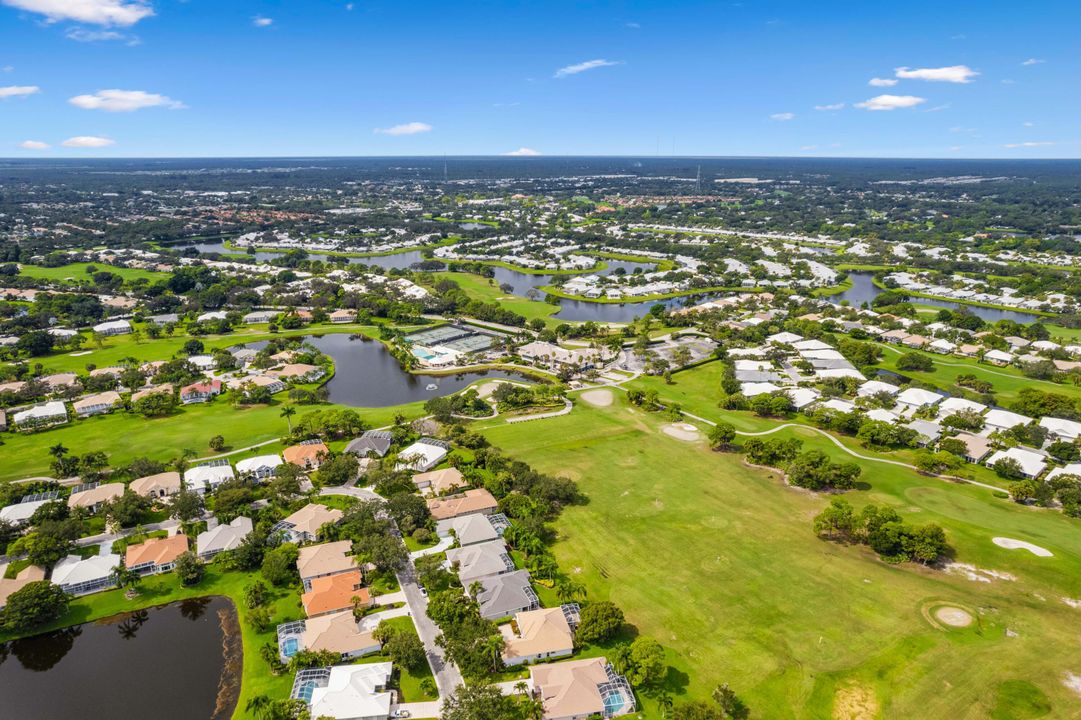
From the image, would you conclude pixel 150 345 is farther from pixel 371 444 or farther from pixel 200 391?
pixel 371 444

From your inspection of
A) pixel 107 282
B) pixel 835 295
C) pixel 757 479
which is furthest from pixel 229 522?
pixel 835 295

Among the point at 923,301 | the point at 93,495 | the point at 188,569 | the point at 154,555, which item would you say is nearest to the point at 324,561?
the point at 188,569

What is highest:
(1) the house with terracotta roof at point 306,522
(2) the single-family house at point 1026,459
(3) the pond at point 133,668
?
(2) the single-family house at point 1026,459

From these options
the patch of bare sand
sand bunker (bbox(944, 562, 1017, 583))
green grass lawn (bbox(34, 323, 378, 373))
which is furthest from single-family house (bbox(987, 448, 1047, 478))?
green grass lawn (bbox(34, 323, 378, 373))

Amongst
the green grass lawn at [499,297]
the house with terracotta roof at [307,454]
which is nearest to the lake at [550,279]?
the green grass lawn at [499,297]

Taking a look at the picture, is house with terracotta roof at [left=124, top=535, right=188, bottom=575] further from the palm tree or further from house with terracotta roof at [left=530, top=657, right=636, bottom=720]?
house with terracotta roof at [left=530, top=657, right=636, bottom=720]

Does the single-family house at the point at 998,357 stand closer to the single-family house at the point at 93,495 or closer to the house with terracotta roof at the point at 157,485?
the house with terracotta roof at the point at 157,485
